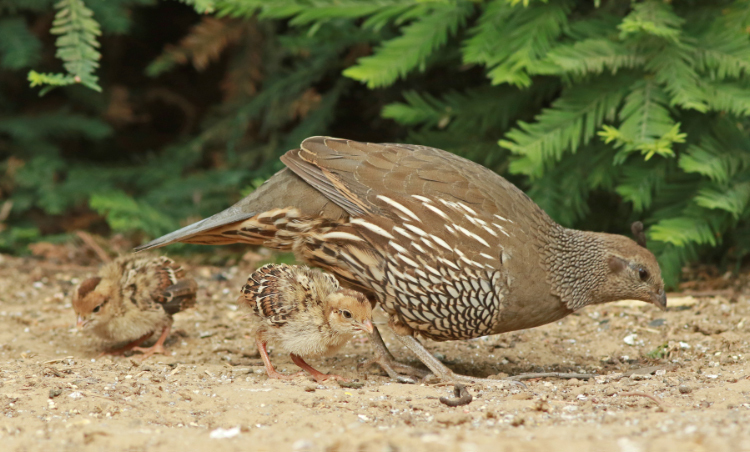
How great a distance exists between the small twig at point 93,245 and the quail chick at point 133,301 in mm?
1891

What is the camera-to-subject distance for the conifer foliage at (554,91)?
5.19 metres

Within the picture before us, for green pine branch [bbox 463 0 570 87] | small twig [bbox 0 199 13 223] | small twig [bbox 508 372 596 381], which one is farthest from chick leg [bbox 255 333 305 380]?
small twig [bbox 0 199 13 223]

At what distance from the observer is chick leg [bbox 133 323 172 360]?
4.97m

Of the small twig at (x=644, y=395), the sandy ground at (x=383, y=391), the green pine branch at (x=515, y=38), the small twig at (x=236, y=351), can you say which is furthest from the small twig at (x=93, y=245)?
the small twig at (x=644, y=395)

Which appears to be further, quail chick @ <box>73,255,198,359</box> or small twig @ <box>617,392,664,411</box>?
quail chick @ <box>73,255,198,359</box>

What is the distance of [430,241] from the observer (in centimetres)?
411

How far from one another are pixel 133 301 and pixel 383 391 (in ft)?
6.32

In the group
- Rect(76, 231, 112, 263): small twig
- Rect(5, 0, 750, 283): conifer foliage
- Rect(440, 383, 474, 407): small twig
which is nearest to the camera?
Rect(440, 383, 474, 407): small twig

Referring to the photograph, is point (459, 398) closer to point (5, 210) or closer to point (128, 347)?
point (128, 347)

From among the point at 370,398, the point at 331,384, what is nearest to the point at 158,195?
the point at 331,384

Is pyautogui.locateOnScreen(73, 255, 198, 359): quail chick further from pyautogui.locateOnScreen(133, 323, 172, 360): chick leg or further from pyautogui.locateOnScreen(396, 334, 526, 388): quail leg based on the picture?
pyautogui.locateOnScreen(396, 334, 526, 388): quail leg

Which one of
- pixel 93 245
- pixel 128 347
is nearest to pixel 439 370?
pixel 128 347

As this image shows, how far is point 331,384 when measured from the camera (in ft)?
13.8

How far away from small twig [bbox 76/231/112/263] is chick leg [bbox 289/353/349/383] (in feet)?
10.1
